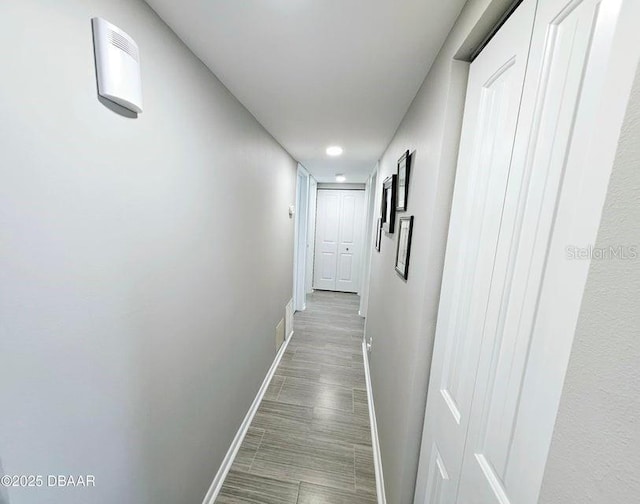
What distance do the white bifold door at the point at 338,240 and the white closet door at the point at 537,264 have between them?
4.63 metres

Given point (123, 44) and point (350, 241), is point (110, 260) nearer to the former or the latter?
point (123, 44)

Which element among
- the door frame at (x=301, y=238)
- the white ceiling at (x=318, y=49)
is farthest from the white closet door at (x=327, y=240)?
the white ceiling at (x=318, y=49)

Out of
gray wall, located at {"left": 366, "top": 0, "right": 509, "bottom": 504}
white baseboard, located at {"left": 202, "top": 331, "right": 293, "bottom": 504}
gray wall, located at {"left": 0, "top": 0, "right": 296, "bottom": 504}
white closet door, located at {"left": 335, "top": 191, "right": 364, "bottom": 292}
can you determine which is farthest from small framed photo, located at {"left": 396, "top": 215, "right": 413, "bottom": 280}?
white closet door, located at {"left": 335, "top": 191, "right": 364, "bottom": 292}

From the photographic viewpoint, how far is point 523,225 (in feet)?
1.83

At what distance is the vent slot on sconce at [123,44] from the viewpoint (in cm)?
68

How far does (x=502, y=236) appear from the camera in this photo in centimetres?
63

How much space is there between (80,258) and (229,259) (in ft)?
2.90

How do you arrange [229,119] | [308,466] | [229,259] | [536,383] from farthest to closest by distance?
[308,466] → [229,259] → [229,119] → [536,383]

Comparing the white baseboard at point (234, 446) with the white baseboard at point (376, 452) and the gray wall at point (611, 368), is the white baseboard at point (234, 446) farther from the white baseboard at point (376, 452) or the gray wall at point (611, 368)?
the gray wall at point (611, 368)

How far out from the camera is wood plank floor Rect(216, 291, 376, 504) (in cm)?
153

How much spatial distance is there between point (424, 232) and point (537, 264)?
532 mm

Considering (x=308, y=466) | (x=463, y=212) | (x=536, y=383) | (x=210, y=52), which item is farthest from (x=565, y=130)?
(x=308, y=466)

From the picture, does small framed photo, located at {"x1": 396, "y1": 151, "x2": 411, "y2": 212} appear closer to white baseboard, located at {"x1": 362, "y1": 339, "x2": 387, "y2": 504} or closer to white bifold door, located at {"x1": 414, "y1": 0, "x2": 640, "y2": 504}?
white bifold door, located at {"x1": 414, "y1": 0, "x2": 640, "y2": 504}

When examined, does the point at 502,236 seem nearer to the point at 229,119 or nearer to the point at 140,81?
the point at 140,81
